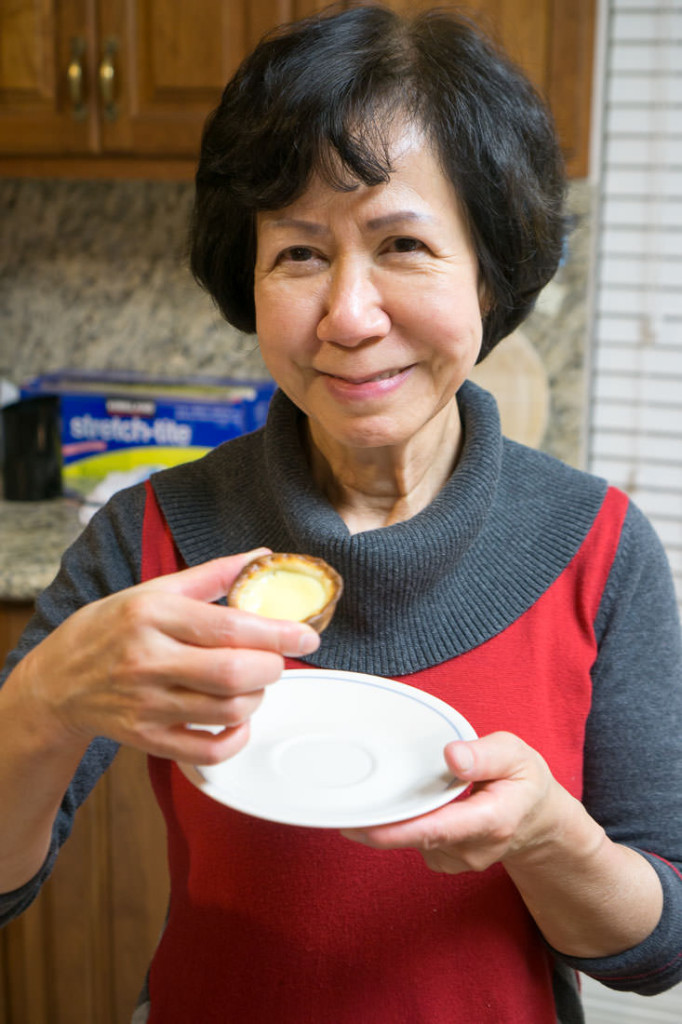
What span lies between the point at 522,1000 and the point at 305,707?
1.41 feet

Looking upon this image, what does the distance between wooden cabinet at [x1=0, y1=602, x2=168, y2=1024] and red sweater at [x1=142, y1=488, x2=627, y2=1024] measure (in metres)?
0.94

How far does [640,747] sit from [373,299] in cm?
54

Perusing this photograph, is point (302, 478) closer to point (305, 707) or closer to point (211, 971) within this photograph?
point (305, 707)

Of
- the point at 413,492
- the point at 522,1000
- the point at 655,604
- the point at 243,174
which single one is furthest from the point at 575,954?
the point at 243,174

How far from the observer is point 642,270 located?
7.54 ft

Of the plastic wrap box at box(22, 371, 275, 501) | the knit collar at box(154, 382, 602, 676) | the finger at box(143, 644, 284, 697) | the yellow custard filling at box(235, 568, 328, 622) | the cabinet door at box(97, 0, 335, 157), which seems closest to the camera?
the finger at box(143, 644, 284, 697)

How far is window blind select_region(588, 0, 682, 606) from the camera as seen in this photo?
220 cm

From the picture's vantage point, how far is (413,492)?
1.18 meters

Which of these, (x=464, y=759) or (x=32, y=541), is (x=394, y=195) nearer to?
(x=464, y=759)

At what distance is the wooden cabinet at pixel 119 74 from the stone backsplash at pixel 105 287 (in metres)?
0.31

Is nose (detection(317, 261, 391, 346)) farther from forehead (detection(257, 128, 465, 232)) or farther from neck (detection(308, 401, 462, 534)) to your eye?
neck (detection(308, 401, 462, 534))

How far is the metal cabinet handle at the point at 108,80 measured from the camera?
6.98 feet

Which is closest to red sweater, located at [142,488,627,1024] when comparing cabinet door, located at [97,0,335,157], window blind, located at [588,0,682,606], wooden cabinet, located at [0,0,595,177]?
wooden cabinet, located at [0,0,595,177]

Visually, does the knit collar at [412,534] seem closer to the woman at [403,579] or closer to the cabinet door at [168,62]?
the woman at [403,579]
